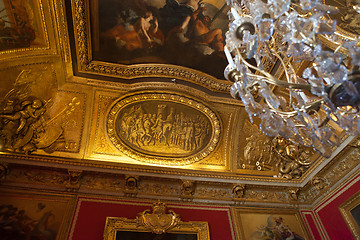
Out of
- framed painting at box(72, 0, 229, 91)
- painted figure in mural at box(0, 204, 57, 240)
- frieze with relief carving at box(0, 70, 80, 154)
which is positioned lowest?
painted figure in mural at box(0, 204, 57, 240)

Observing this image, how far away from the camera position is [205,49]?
6.99 m

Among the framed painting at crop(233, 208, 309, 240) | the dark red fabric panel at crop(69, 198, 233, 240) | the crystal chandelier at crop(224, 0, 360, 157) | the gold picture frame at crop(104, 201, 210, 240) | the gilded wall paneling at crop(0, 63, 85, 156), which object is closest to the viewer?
the crystal chandelier at crop(224, 0, 360, 157)

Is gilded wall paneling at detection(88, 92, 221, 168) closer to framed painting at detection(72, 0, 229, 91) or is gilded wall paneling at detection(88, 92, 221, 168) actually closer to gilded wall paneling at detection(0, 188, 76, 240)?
framed painting at detection(72, 0, 229, 91)

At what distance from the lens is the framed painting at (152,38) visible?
6180mm

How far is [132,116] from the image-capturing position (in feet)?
25.2

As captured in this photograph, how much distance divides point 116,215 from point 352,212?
5594mm

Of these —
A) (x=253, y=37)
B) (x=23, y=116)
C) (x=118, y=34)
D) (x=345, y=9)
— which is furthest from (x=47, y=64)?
(x=345, y=9)

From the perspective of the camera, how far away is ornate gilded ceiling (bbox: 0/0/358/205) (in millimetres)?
6223

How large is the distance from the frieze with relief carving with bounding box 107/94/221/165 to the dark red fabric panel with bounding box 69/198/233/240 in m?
1.43

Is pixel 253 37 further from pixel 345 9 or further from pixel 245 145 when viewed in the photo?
pixel 245 145

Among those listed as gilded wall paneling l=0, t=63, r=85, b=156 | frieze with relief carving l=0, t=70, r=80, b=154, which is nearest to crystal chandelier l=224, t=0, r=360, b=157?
gilded wall paneling l=0, t=63, r=85, b=156

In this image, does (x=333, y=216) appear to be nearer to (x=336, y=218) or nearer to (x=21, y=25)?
(x=336, y=218)

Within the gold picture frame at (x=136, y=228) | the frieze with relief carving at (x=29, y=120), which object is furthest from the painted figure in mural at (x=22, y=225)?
the frieze with relief carving at (x=29, y=120)

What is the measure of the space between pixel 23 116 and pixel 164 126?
3602 millimetres
